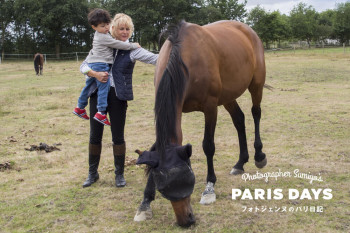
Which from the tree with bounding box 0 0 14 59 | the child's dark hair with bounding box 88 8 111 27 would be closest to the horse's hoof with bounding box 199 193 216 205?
the child's dark hair with bounding box 88 8 111 27

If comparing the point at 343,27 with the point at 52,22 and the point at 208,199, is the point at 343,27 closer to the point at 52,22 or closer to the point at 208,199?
the point at 52,22

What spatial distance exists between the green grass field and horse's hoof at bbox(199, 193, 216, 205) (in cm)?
6

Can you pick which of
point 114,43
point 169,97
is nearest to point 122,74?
point 114,43

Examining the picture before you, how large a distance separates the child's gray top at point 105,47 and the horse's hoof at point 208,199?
188cm

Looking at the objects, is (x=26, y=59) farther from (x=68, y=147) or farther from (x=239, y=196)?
(x=239, y=196)

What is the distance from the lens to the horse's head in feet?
8.20

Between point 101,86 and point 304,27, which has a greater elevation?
point 304,27

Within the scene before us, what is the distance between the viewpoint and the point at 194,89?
329cm

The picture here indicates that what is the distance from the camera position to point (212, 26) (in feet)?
14.3

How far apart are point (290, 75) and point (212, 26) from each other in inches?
464

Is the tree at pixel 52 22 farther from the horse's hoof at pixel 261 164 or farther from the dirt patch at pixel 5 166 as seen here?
the horse's hoof at pixel 261 164

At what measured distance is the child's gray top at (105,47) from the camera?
3.61 metres

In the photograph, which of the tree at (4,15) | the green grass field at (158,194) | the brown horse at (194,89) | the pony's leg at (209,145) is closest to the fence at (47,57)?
the tree at (4,15)

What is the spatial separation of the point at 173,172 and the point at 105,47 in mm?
1932
